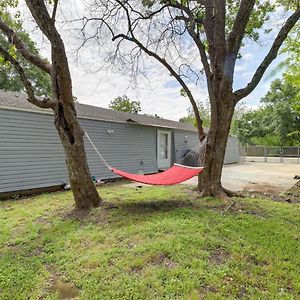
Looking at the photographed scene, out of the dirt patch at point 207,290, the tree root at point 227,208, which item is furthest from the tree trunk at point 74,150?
the dirt patch at point 207,290

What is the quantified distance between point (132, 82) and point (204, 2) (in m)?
2.71

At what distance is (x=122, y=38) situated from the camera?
685cm

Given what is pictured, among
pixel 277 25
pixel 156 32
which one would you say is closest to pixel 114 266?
pixel 156 32

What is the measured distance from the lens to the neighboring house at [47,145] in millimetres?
6600

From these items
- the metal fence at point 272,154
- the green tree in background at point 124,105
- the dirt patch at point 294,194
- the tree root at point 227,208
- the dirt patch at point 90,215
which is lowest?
the dirt patch at point 294,194

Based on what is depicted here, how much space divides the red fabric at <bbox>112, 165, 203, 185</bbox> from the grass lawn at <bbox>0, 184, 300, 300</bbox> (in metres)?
0.49

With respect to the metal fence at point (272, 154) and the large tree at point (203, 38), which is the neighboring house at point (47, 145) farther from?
the metal fence at point (272, 154)

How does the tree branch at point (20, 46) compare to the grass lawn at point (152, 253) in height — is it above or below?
above

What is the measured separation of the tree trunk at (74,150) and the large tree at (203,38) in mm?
2522

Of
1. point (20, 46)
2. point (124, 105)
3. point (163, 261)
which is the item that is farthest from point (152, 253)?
point (124, 105)

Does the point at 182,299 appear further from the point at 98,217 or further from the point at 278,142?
the point at 278,142

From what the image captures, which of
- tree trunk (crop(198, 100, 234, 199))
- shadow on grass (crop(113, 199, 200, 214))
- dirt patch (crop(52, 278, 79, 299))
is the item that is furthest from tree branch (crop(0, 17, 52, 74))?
dirt patch (crop(52, 278, 79, 299))

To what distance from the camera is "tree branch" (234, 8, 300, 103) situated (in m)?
5.05

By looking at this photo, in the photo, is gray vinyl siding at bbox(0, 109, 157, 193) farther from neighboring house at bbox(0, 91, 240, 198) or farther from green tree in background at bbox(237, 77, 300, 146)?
green tree in background at bbox(237, 77, 300, 146)
